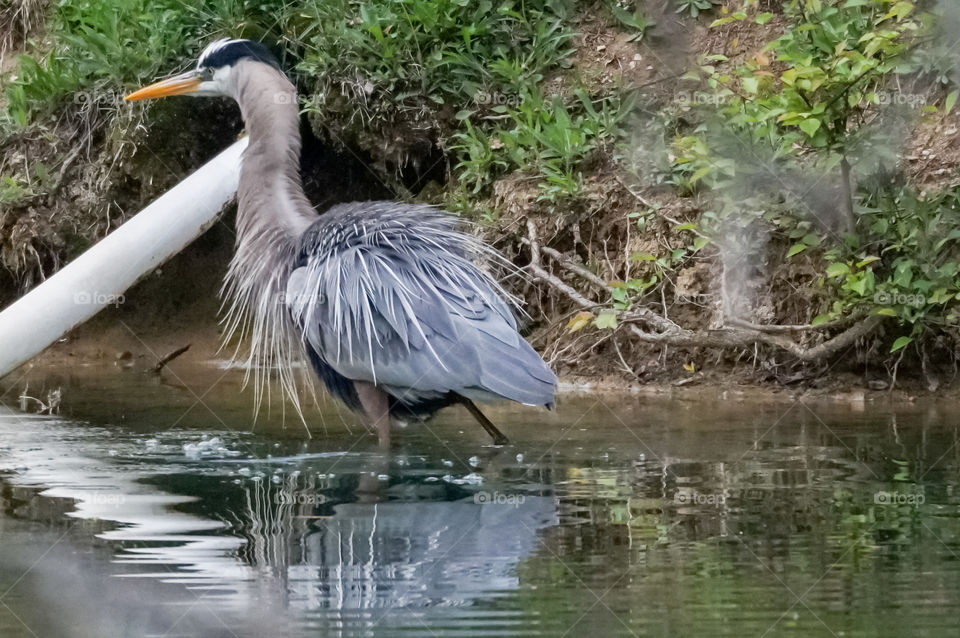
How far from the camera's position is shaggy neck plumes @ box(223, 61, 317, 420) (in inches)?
226

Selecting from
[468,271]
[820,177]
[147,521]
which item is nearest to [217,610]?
[147,521]

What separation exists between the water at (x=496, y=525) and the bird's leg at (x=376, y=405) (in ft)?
0.36

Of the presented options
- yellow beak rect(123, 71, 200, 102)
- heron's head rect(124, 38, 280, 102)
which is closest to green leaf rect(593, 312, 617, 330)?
heron's head rect(124, 38, 280, 102)

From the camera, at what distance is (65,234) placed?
793cm

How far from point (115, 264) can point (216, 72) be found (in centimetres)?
109

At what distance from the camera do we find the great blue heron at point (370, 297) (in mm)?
5027

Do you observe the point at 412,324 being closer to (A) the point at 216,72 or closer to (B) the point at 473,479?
(B) the point at 473,479

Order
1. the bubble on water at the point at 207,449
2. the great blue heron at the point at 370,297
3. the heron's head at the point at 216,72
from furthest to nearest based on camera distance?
the heron's head at the point at 216,72 < the great blue heron at the point at 370,297 < the bubble on water at the point at 207,449

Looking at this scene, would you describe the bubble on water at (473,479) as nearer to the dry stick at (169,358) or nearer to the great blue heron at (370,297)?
the great blue heron at (370,297)

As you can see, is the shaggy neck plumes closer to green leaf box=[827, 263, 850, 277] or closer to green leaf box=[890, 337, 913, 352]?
green leaf box=[827, 263, 850, 277]

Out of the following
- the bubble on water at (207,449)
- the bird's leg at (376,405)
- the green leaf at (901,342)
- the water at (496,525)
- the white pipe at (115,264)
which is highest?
the white pipe at (115,264)

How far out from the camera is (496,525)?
369cm

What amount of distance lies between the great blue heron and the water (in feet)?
0.84

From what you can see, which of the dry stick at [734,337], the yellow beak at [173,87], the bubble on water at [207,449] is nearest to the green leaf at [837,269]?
the dry stick at [734,337]
